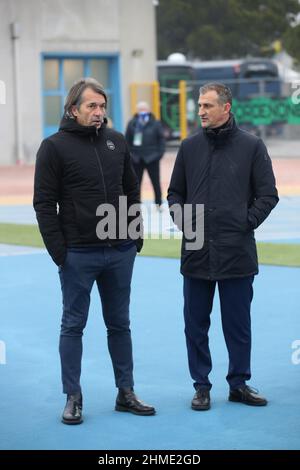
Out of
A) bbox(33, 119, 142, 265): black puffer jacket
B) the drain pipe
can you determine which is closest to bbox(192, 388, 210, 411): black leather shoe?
bbox(33, 119, 142, 265): black puffer jacket

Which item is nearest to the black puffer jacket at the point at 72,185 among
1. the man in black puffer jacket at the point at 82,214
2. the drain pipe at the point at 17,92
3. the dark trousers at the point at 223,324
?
the man in black puffer jacket at the point at 82,214

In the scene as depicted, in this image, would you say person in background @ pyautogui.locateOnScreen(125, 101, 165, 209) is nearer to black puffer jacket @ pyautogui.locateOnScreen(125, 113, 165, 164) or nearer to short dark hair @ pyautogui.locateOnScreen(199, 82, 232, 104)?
black puffer jacket @ pyautogui.locateOnScreen(125, 113, 165, 164)

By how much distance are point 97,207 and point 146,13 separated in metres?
27.9

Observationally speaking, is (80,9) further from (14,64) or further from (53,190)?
(53,190)

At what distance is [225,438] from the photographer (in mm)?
5895

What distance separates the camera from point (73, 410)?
6312mm

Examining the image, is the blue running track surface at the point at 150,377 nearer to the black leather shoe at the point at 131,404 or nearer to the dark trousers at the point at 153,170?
the black leather shoe at the point at 131,404

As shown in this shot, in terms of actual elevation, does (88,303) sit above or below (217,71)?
below

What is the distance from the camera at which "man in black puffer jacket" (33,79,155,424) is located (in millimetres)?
6238

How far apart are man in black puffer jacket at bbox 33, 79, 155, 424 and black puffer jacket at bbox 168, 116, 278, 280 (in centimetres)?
48

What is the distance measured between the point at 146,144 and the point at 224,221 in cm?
1127

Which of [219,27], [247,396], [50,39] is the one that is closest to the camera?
[247,396]

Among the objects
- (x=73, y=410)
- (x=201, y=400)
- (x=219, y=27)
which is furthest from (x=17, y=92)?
(x=73, y=410)

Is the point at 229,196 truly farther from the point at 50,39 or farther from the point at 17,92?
the point at 50,39
